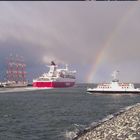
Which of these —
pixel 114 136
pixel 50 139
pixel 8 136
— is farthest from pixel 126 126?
pixel 8 136

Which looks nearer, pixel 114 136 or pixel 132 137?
pixel 132 137

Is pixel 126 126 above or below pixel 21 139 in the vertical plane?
above

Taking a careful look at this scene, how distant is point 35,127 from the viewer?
161 feet

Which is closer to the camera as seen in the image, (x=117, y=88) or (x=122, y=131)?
(x=122, y=131)

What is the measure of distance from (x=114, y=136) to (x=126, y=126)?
209 cm

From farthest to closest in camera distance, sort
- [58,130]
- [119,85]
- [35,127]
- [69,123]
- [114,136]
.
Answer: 1. [119,85]
2. [69,123]
3. [35,127]
4. [58,130]
5. [114,136]

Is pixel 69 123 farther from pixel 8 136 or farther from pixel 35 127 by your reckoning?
pixel 8 136

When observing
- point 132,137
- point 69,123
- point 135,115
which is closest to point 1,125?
point 69,123

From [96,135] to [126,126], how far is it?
8.37 feet

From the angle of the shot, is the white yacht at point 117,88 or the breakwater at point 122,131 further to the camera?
the white yacht at point 117,88

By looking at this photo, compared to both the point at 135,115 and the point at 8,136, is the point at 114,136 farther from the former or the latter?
the point at 8,136

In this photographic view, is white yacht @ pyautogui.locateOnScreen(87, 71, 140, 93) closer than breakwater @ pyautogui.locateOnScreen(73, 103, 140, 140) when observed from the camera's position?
No

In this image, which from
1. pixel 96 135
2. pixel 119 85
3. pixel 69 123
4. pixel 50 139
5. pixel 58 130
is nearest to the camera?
pixel 96 135

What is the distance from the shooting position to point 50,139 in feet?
130
